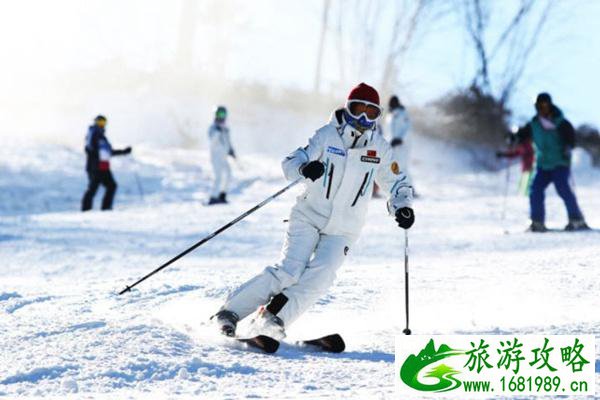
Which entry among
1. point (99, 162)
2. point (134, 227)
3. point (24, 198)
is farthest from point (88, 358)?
point (24, 198)

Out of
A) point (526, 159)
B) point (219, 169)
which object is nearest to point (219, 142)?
point (219, 169)

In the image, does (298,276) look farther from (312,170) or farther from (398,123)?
(398,123)

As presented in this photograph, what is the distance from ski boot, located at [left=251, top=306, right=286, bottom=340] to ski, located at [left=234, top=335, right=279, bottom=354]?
0.16 meters

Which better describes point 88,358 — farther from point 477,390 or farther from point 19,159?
point 19,159

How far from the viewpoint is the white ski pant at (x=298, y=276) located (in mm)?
4402

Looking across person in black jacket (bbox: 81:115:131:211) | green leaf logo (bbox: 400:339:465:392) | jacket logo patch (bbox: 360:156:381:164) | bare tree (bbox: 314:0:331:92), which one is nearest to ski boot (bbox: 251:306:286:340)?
green leaf logo (bbox: 400:339:465:392)

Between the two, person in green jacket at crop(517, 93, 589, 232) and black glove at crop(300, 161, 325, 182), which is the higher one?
person in green jacket at crop(517, 93, 589, 232)

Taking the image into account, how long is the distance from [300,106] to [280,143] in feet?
7.70

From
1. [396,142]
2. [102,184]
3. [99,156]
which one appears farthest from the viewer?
[396,142]

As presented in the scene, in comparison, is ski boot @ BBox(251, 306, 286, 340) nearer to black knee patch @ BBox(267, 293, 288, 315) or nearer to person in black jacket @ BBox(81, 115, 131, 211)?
black knee patch @ BBox(267, 293, 288, 315)

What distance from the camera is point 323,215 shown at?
4.57m

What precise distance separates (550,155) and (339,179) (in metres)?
5.57

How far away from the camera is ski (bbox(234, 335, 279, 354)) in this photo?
4.07 metres

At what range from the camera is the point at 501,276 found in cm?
632
